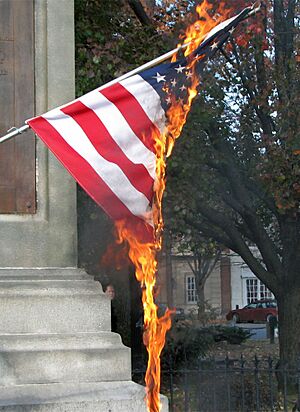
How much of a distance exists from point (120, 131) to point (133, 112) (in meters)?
0.19

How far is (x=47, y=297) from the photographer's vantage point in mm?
6004

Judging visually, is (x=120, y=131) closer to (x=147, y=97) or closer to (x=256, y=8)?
(x=147, y=97)

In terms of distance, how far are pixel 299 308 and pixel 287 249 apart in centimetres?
100

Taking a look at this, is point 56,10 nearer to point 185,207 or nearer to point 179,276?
point 185,207

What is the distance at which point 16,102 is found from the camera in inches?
253

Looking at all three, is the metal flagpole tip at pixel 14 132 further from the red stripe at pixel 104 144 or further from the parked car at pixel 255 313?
the parked car at pixel 255 313

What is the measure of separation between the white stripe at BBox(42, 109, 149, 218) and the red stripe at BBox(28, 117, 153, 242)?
28 mm

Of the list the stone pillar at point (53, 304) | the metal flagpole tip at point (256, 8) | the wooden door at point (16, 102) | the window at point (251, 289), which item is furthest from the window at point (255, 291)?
the wooden door at point (16, 102)

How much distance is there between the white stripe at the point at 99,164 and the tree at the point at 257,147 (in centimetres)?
608

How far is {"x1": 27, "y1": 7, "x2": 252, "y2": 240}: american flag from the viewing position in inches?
223

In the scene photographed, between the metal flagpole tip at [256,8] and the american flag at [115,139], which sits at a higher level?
the metal flagpole tip at [256,8]

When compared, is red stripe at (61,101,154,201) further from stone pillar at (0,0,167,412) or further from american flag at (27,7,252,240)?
stone pillar at (0,0,167,412)

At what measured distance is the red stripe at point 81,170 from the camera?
5609mm

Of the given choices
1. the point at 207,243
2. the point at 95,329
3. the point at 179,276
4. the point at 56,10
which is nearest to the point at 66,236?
the point at 95,329
